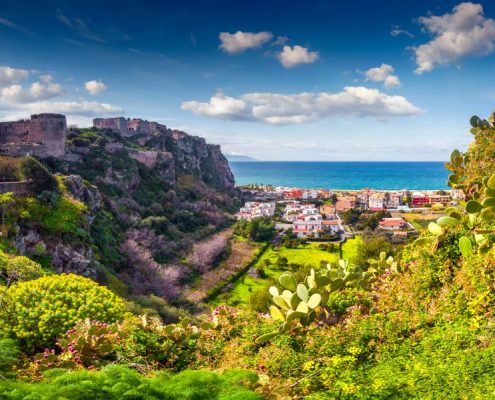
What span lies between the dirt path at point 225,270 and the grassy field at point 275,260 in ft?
4.29

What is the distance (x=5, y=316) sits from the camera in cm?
738

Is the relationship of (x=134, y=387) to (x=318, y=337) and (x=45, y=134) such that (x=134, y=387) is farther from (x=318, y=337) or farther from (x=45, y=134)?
(x=45, y=134)

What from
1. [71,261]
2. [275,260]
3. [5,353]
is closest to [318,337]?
[5,353]

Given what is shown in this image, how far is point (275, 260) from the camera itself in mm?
43469

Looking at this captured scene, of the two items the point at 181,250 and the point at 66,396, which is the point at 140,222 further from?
the point at 66,396

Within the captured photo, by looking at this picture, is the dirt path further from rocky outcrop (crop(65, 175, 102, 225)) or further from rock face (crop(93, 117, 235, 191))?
rock face (crop(93, 117, 235, 191))

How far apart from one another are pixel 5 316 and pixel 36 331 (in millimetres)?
765

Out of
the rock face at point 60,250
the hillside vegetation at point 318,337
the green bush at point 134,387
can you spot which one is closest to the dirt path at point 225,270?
the rock face at point 60,250

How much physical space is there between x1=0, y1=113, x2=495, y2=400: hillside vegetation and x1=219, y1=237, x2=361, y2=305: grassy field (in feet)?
80.6

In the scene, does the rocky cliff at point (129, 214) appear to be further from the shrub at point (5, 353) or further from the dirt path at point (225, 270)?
the shrub at point (5, 353)

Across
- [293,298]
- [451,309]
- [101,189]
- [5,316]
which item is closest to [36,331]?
[5,316]

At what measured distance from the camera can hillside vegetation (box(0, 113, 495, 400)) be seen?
172 inches

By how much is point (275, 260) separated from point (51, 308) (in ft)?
121

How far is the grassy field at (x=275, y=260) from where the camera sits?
33.4m
